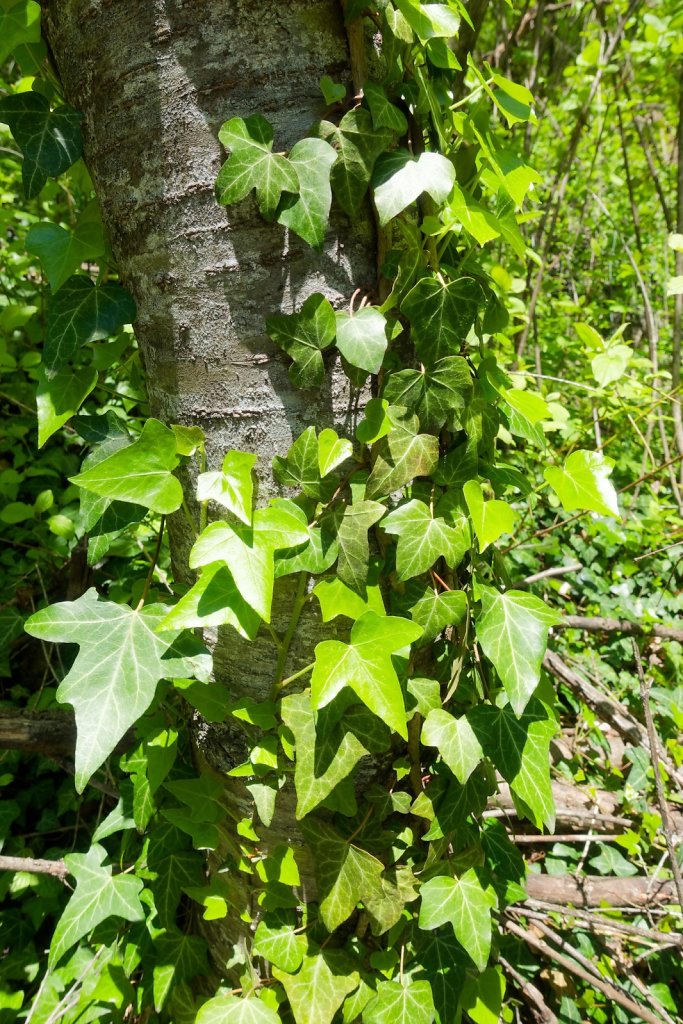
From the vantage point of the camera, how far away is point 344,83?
0.67 meters

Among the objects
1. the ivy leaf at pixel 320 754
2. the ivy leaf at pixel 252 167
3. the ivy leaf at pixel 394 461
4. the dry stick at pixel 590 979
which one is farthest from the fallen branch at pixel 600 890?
the ivy leaf at pixel 252 167

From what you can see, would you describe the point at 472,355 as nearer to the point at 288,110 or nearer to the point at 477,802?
the point at 288,110

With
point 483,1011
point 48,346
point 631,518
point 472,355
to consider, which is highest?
point 48,346

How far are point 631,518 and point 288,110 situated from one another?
2351 mm

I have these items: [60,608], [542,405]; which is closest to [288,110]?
[542,405]

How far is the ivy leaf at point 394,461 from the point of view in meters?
0.75

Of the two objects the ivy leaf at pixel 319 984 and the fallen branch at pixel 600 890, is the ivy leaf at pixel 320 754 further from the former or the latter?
the fallen branch at pixel 600 890

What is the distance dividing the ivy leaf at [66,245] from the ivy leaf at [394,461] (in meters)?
0.50

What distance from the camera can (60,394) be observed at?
855 mm

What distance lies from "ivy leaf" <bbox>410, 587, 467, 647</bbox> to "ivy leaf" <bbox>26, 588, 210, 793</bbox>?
0.30m

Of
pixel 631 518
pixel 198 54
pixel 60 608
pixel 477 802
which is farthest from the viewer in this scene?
pixel 631 518

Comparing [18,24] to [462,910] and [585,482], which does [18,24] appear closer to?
[585,482]

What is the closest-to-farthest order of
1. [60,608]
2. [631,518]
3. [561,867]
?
[60,608] < [561,867] < [631,518]

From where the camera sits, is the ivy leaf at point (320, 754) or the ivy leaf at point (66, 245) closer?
the ivy leaf at point (320, 754)
